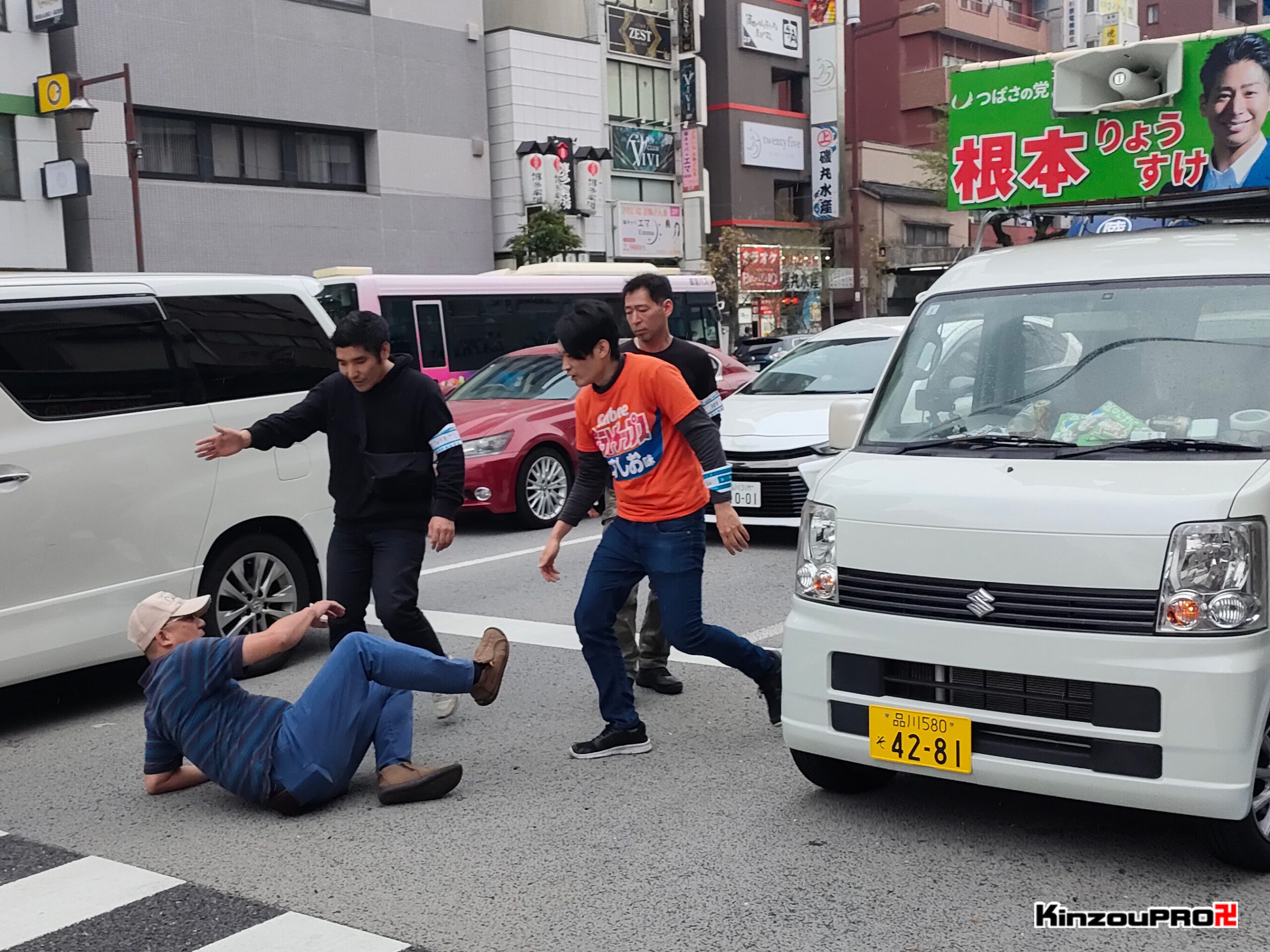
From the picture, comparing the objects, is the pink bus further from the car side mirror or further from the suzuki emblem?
the suzuki emblem

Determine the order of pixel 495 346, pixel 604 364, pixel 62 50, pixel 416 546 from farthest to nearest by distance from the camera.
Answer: pixel 62 50 < pixel 495 346 < pixel 416 546 < pixel 604 364

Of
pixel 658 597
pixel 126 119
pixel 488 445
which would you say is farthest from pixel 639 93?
pixel 658 597

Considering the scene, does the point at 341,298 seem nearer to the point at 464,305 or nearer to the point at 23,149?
the point at 464,305

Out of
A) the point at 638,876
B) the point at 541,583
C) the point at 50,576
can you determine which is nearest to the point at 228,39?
the point at 541,583

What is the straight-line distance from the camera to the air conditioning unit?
236 inches

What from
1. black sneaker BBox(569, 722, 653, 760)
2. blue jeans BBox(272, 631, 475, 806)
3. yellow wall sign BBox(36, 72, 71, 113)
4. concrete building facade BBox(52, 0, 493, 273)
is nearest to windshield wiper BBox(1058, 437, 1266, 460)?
black sneaker BBox(569, 722, 653, 760)

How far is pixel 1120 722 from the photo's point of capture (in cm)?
373

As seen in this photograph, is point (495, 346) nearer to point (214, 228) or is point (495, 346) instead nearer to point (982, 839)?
point (214, 228)

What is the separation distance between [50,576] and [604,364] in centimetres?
267

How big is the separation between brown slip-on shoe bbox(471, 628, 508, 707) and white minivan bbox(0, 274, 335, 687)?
2.01m

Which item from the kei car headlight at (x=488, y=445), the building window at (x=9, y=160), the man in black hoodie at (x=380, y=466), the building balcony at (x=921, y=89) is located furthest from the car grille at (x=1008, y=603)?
the building balcony at (x=921, y=89)

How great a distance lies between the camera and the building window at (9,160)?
25000mm

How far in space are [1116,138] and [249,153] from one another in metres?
27.1

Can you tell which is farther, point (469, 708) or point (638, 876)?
point (469, 708)
